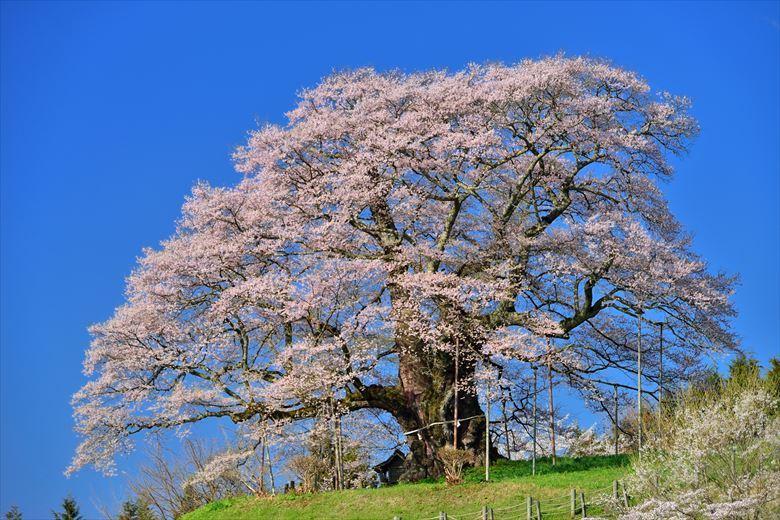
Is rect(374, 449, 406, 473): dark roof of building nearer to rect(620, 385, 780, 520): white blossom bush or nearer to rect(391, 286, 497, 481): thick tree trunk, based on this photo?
rect(391, 286, 497, 481): thick tree trunk

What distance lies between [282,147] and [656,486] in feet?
53.4

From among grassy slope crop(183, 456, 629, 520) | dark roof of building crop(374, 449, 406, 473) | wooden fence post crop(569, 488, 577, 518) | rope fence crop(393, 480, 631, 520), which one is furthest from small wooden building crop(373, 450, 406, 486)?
wooden fence post crop(569, 488, 577, 518)

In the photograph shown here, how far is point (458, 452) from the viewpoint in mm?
25938

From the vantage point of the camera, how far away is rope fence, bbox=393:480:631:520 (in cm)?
2223

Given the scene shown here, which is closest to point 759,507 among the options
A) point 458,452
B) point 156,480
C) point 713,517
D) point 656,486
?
point 713,517

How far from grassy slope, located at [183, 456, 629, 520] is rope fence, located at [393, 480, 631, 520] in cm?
3

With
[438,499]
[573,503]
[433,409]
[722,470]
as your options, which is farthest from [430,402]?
[722,470]

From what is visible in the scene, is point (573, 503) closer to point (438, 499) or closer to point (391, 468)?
point (438, 499)

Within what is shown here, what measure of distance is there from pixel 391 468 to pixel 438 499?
8.44m

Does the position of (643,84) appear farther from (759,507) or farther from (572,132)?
(759,507)

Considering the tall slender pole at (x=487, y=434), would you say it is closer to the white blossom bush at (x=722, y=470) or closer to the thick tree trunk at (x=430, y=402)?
the thick tree trunk at (x=430, y=402)

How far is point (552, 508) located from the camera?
22766 mm

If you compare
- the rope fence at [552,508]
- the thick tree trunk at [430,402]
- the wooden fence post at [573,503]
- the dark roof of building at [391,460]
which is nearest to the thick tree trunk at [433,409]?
the thick tree trunk at [430,402]

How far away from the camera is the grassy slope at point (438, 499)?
23625 millimetres
